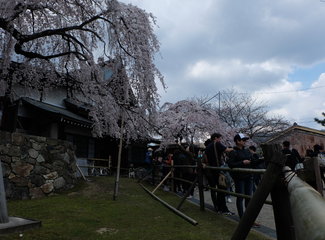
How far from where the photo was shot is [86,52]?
29.4ft

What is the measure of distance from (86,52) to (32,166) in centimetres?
365

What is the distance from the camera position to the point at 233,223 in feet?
17.0

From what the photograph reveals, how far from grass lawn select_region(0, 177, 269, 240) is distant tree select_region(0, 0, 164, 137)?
2933 millimetres

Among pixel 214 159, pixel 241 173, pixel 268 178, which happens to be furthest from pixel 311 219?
pixel 214 159

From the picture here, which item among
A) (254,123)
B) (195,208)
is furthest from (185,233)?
(254,123)

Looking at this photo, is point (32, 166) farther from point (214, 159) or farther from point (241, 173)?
point (241, 173)

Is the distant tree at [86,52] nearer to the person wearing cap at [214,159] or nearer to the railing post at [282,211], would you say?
the person wearing cap at [214,159]

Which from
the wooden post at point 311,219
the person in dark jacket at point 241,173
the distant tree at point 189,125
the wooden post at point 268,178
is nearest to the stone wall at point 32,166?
the person in dark jacket at point 241,173

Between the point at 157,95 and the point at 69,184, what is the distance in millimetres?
3841

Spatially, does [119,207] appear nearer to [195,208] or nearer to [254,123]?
[195,208]

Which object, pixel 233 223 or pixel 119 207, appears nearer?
pixel 233 223

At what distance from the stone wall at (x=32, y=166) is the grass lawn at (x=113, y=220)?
44 cm

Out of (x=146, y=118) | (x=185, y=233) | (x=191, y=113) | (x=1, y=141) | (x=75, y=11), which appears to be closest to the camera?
(x=185, y=233)

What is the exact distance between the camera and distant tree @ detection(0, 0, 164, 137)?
308 inches
